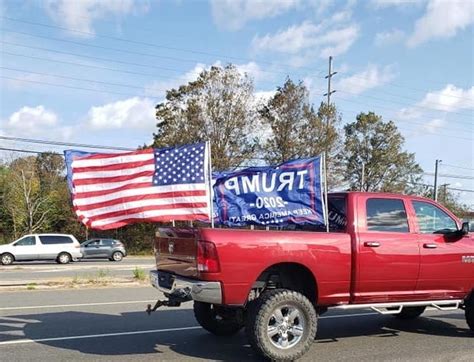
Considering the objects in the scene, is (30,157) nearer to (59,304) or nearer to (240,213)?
(59,304)

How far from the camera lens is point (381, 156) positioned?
184ft

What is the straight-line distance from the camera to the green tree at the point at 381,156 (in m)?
55.4

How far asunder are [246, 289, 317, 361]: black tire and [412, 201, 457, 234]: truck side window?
7.23ft

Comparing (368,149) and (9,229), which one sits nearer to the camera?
(9,229)

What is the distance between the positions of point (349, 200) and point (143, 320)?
4012 mm

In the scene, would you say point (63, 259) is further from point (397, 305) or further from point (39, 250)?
point (397, 305)

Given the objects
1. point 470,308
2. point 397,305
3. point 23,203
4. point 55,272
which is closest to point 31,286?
point 55,272

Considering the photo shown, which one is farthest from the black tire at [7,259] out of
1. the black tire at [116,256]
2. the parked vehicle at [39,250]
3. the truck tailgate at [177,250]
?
the truck tailgate at [177,250]

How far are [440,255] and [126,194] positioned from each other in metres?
4.32

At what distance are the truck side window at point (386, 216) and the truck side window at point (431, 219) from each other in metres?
0.27

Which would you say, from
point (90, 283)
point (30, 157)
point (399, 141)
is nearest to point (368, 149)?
point (399, 141)

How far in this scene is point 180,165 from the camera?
712cm

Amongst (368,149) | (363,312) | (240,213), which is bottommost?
(363,312)

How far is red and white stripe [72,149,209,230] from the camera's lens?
7.00 meters
